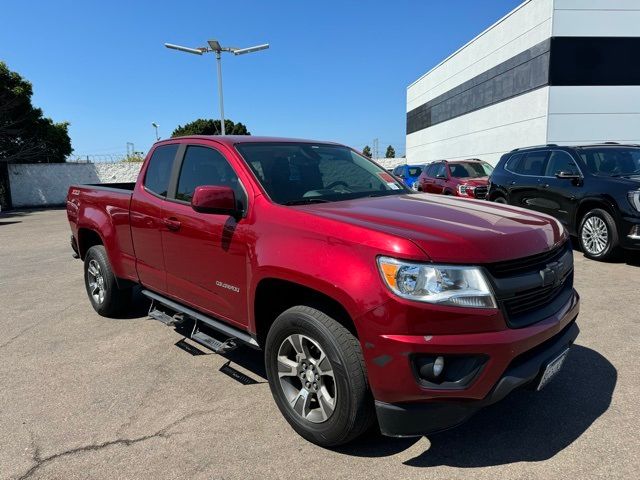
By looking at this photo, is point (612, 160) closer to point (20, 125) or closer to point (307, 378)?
point (307, 378)

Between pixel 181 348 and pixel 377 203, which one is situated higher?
pixel 377 203

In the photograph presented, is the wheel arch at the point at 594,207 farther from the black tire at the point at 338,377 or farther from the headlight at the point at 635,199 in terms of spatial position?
the black tire at the point at 338,377

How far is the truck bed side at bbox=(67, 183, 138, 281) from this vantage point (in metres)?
4.60

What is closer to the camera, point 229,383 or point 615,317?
point 229,383

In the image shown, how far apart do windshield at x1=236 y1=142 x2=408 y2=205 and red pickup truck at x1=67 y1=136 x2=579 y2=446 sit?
0.02m

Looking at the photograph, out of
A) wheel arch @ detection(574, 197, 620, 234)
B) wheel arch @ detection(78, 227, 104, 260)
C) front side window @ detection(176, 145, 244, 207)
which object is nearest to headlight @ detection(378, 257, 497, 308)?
front side window @ detection(176, 145, 244, 207)

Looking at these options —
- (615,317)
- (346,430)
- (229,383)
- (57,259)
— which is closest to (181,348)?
(229,383)

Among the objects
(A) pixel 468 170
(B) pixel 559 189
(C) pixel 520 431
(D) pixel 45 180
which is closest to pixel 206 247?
(C) pixel 520 431

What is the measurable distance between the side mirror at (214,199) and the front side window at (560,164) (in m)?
6.80

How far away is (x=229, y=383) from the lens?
12.0ft

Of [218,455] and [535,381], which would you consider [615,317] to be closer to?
[535,381]

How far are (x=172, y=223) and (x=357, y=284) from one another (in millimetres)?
2014

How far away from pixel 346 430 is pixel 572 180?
693 cm

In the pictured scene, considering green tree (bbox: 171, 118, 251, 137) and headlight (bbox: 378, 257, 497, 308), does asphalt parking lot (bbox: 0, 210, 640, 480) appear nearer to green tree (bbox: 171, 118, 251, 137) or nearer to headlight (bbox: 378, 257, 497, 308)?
headlight (bbox: 378, 257, 497, 308)
